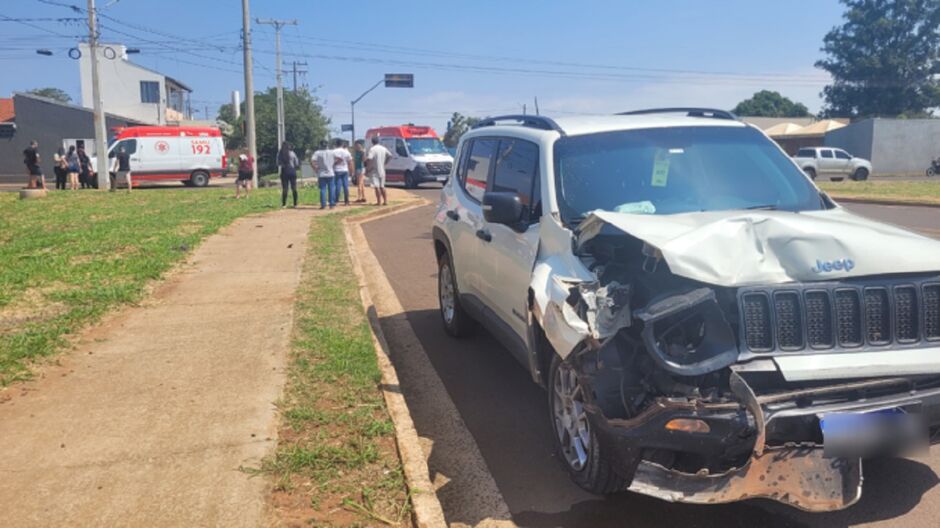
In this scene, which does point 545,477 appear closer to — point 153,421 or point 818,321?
point 818,321

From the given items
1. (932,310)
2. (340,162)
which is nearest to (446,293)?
(932,310)

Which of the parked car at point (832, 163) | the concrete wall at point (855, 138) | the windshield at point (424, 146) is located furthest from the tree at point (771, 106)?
the windshield at point (424, 146)

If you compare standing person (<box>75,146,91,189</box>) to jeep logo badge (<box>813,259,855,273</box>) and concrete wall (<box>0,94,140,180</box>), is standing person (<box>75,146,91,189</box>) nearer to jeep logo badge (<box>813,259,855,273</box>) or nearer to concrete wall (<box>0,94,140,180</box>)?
concrete wall (<box>0,94,140,180</box>)

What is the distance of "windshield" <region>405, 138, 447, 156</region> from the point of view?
3288cm

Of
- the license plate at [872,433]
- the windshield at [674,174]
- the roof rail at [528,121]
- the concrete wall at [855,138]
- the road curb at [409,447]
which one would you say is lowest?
the road curb at [409,447]

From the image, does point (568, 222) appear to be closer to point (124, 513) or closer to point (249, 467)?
point (249, 467)

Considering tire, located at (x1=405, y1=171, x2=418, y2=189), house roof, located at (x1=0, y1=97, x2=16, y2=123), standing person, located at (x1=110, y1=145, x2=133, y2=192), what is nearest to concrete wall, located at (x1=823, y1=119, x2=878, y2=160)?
tire, located at (x1=405, y1=171, x2=418, y2=189)

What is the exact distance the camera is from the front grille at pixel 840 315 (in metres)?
3.39

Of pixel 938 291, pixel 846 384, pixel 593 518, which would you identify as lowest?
pixel 593 518

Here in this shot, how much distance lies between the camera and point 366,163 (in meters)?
20.3

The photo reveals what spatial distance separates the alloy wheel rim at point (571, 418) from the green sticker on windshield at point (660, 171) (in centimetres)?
148

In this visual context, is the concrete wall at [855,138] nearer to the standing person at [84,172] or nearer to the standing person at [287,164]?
the standing person at [287,164]

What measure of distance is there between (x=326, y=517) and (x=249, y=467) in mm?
683

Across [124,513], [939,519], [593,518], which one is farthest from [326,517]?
[939,519]
